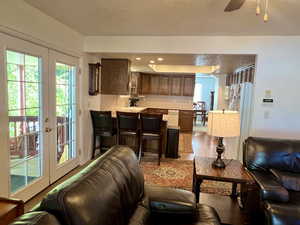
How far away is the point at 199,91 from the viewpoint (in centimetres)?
1223

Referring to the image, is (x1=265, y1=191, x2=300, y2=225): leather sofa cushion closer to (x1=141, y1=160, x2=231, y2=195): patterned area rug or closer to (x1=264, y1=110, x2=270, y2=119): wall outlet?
(x1=141, y1=160, x2=231, y2=195): patterned area rug

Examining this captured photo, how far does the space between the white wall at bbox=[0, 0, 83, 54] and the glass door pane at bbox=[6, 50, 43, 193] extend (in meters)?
0.29

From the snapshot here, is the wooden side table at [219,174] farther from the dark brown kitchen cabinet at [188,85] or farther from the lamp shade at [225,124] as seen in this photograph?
the dark brown kitchen cabinet at [188,85]

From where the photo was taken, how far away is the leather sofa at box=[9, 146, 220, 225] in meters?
0.97

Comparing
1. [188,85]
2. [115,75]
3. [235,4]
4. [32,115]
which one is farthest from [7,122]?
[188,85]

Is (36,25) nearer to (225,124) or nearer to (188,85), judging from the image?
(225,124)

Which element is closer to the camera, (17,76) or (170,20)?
(17,76)

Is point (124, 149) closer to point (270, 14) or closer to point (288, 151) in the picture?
point (288, 151)

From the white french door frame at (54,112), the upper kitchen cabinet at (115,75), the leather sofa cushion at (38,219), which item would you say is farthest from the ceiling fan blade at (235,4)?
the upper kitchen cabinet at (115,75)

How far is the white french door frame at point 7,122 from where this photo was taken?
7.07ft

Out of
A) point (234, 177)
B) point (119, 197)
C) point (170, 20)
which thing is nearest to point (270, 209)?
point (234, 177)

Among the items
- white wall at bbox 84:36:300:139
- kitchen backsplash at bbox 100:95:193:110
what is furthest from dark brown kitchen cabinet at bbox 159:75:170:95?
white wall at bbox 84:36:300:139

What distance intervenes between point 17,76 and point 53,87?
65 cm

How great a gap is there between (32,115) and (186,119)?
570cm
